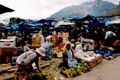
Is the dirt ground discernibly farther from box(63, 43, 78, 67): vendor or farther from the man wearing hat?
the man wearing hat

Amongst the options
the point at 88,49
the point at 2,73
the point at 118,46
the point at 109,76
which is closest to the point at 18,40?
the point at 88,49

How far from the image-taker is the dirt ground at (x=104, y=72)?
41.0 ft

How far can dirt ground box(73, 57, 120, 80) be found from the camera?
12.5 metres

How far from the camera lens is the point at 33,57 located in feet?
33.7

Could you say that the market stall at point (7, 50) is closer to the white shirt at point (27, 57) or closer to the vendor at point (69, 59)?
the vendor at point (69, 59)

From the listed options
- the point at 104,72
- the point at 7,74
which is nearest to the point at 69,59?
the point at 104,72

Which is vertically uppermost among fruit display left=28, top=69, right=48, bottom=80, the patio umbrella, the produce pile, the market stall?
the patio umbrella

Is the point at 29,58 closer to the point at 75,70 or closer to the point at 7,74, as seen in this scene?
the point at 7,74

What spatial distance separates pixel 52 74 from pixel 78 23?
44.4 ft

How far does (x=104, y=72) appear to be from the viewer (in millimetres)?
13523

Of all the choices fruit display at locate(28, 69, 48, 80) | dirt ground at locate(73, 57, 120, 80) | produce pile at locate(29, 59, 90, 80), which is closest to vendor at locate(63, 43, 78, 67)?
produce pile at locate(29, 59, 90, 80)

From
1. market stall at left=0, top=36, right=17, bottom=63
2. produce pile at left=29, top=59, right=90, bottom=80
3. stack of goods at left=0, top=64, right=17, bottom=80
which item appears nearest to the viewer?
produce pile at left=29, top=59, right=90, bottom=80

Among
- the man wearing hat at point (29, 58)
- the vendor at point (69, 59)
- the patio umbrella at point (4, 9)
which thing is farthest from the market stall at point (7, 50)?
the patio umbrella at point (4, 9)

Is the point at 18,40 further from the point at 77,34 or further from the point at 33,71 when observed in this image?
the point at 33,71
